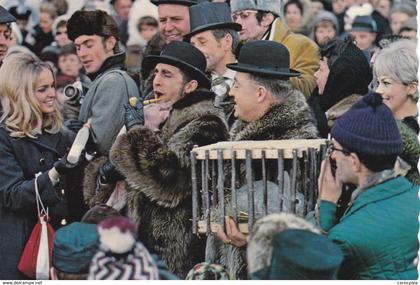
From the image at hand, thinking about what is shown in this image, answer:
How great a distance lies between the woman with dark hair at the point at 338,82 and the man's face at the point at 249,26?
39cm

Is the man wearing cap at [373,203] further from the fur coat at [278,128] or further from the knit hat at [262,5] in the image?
the knit hat at [262,5]

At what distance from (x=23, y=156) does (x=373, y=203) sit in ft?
6.46

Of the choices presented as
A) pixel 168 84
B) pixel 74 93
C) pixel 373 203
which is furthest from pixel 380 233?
pixel 74 93

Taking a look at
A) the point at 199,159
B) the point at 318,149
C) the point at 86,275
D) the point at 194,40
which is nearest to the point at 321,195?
the point at 318,149

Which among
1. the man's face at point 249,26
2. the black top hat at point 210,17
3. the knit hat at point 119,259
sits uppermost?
the black top hat at point 210,17

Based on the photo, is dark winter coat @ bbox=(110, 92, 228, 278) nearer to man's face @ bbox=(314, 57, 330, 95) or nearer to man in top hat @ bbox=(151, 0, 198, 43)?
man's face @ bbox=(314, 57, 330, 95)

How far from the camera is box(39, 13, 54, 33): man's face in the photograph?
7.26 m

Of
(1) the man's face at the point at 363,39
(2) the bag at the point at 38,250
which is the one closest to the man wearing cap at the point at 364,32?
(1) the man's face at the point at 363,39

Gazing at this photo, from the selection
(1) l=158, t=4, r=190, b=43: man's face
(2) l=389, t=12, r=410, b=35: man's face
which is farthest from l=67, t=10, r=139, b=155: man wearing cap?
(2) l=389, t=12, r=410, b=35: man's face

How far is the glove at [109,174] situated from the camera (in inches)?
220

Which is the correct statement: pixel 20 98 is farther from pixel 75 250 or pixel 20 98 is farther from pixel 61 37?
pixel 61 37

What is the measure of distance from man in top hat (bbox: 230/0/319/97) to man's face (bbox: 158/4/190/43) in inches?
11.3

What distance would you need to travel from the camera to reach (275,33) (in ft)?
20.3

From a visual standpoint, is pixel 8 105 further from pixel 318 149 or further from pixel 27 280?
pixel 318 149
